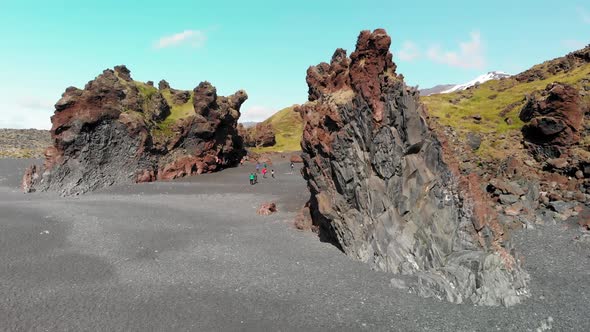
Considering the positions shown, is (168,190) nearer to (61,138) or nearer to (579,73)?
(61,138)

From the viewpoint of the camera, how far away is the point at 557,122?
43.4m

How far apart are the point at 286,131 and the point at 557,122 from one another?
300 feet

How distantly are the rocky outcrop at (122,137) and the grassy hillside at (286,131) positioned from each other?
122 ft

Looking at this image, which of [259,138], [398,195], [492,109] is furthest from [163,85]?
[398,195]

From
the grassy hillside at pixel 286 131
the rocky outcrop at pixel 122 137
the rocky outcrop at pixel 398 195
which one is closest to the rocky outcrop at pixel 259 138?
the grassy hillside at pixel 286 131

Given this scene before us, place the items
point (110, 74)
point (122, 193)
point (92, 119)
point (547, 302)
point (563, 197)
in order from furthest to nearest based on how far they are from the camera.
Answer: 1. point (110, 74)
2. point (92, 119)
3. point (122, 193)
4. point (563, 197)
5. point (547, 302)

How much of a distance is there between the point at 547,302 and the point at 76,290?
25.0 m

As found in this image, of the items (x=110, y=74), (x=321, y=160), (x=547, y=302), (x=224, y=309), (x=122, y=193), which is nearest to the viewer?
(x=224, y=309)

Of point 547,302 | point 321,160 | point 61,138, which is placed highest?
point 61,138

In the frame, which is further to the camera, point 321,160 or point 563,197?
point 563,197

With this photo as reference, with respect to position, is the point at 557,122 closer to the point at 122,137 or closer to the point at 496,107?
the point at 496,107

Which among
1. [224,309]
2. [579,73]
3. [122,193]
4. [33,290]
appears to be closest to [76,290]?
[33,290]

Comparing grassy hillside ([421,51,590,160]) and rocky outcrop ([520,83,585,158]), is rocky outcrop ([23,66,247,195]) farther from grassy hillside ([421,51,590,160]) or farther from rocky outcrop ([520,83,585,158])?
rocky outcrop ([520,83,585,158])

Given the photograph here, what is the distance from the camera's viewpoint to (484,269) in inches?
773
